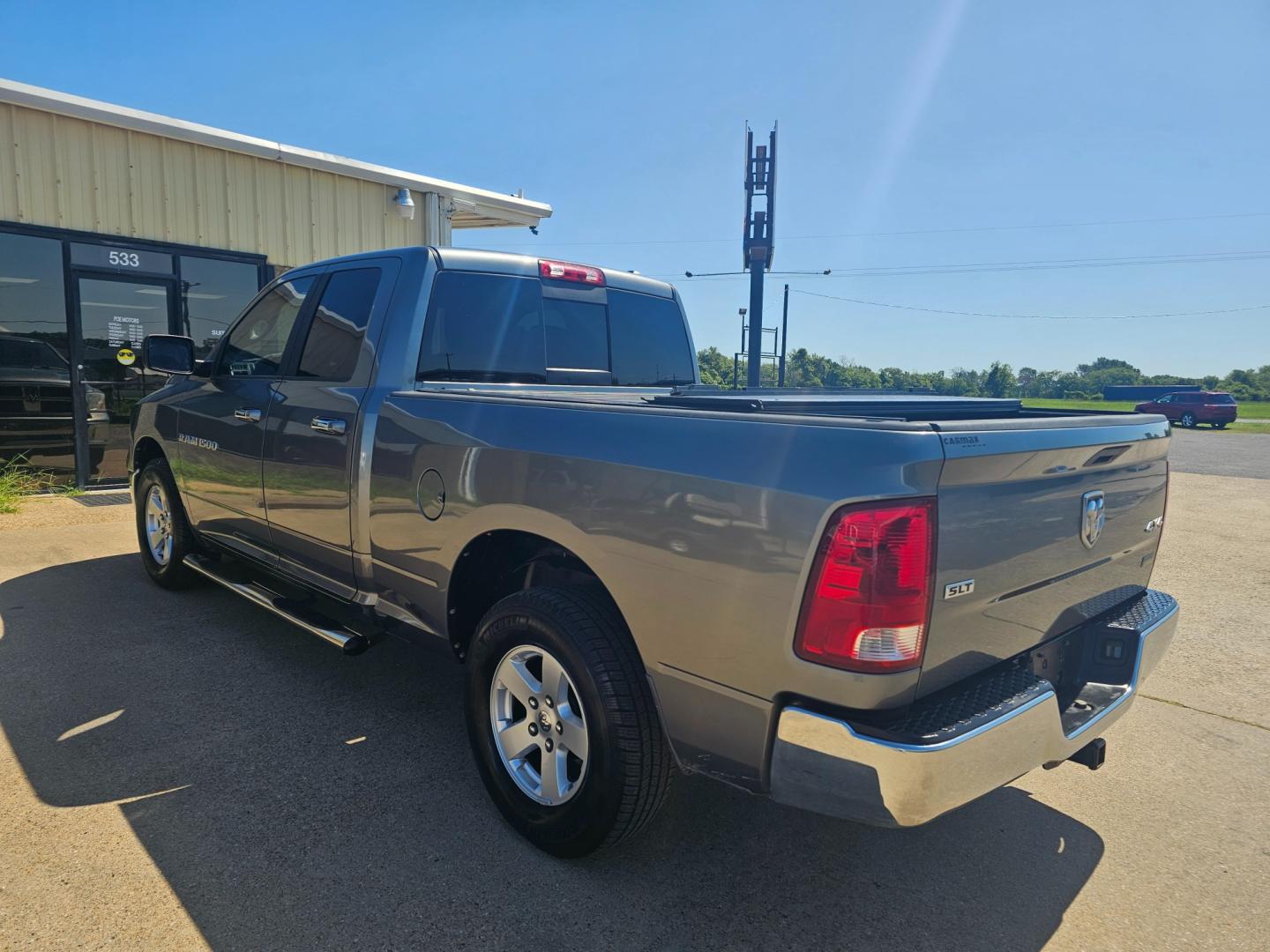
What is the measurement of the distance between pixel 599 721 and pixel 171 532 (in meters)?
3.94

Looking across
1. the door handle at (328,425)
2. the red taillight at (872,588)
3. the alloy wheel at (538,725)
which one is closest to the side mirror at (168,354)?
the door handle at (328,425)

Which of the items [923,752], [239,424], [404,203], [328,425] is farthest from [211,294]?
[923,752]

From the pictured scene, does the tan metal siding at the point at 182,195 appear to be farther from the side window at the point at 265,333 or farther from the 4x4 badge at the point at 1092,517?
the 4x4 badge at the point at 1092,517

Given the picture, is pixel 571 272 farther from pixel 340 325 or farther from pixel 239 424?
pixel 239 424

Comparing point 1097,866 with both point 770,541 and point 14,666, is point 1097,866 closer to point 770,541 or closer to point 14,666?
point 770,541

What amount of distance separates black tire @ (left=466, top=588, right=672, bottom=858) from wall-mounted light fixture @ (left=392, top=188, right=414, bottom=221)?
9.30m

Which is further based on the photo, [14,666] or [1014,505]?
[14,666]

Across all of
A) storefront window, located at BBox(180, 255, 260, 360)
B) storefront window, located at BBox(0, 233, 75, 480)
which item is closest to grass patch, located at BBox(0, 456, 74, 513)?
storefront window, located at BBox(0, 233, 75, 480)

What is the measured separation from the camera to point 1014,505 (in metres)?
2.01

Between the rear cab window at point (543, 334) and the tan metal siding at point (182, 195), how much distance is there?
23.7 ft

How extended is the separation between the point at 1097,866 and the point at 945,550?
1.50 m

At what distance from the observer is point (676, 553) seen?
6.78 feet

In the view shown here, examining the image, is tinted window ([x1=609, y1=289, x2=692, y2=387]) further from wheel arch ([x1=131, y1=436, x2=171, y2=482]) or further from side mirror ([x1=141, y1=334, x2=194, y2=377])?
wheel arch ([x1=131, y1=436, x2=171, y2=482])

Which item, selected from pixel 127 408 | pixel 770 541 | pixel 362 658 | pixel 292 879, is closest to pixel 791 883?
pixel 770 541
